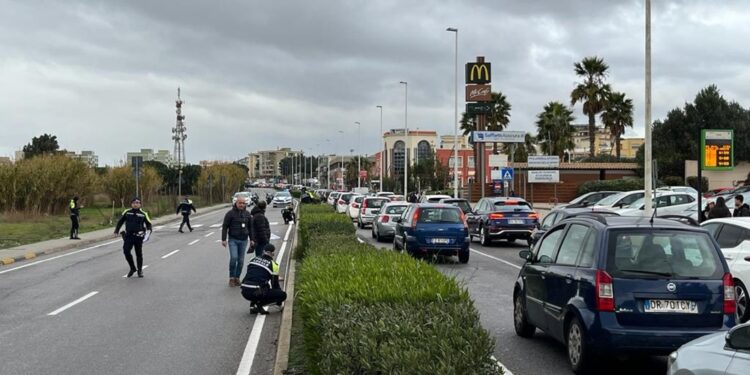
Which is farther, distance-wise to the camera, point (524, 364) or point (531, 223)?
point (531, 223)

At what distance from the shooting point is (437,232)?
19.7 m

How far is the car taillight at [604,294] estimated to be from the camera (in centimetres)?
725

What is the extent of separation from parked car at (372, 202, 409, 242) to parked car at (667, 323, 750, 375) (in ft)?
73.4

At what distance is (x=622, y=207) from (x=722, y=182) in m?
29.1

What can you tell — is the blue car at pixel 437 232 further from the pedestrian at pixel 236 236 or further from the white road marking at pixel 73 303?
the white road marking at pixel 73 303

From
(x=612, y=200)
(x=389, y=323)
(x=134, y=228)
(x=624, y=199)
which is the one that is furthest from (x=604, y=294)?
(x=612, y=200)

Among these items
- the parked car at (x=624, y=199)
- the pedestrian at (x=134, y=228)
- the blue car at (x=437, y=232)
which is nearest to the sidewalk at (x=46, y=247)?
the pedestrian at (x=134, y=228)

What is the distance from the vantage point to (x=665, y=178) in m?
56.4

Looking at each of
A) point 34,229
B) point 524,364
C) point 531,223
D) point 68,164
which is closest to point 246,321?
point 524,364

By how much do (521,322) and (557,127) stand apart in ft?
195

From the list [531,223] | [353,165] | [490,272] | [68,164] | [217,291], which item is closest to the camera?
[217,291]

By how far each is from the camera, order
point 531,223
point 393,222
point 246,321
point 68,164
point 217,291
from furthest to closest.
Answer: point 68,164 → point 393,222 → point 531,223 → point 217,291 → point 246,321

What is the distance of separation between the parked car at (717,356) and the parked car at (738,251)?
568 centimetres

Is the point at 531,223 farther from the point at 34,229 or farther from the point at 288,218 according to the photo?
the point at 34,229
